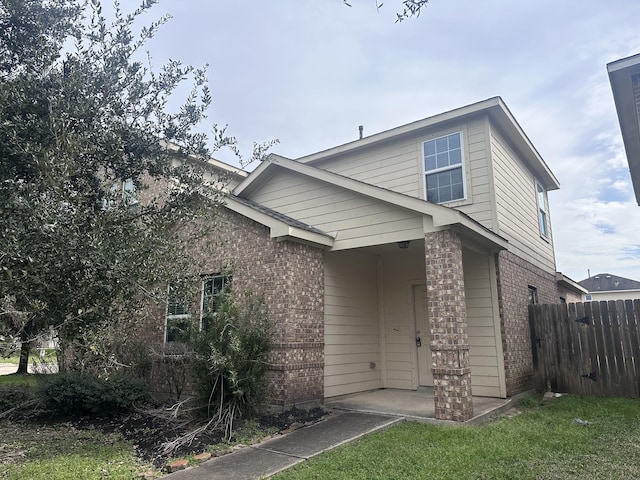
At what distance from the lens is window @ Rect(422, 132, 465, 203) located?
941 cm

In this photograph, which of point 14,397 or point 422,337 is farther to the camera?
point 422,337

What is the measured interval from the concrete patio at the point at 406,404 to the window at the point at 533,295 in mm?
3054

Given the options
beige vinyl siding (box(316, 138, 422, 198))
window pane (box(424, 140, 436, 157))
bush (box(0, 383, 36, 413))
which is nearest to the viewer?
bush (box(0, 383, 36, 413))

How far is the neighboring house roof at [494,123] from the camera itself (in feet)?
29.7

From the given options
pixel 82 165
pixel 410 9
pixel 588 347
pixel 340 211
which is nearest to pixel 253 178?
pixel 340 211

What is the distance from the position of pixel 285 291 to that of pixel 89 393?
368 cm

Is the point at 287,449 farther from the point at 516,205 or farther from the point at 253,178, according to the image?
the point at 516,205

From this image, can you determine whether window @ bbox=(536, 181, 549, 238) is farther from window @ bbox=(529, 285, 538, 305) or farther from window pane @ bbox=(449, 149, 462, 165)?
window pane @ bbox=(449, 149, 462, 165)

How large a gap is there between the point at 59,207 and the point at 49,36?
1846 mm

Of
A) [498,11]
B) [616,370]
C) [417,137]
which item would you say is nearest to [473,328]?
[616,370]

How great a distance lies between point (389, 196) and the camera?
7520 millimetres

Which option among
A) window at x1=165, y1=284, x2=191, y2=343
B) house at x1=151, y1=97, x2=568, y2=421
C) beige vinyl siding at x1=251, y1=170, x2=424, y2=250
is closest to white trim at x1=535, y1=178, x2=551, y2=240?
house at x1=151, y1=97, x2=568, y2=421

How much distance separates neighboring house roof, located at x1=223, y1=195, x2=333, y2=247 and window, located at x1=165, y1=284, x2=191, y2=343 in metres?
2.06

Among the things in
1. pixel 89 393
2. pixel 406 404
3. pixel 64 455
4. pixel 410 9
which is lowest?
pixel 64 455
